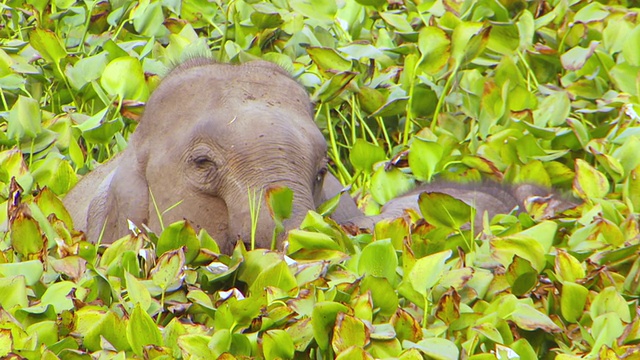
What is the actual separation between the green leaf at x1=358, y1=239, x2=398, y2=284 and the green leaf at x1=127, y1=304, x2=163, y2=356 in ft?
2.04

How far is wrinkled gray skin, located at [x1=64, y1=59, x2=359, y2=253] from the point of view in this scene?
158 inches

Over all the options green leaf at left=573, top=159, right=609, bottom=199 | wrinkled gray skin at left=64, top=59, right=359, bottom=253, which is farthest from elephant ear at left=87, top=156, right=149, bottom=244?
green leaf at left=573, top=159, right=609, bottom=199

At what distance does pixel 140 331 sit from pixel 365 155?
87.3 inches

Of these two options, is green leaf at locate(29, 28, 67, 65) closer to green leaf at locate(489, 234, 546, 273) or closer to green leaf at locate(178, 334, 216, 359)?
green leaf at locate(489, 234, 546, 273)

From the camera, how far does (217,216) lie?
4.16 metres

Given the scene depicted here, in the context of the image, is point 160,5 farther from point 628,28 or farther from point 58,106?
point 628,28

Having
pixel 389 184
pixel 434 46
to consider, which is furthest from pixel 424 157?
pixel 434 46

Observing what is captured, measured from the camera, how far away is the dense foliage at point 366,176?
3.09 meters

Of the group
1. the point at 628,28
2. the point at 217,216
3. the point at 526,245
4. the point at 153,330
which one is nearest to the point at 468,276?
the point at 526,245

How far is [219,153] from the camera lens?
4113mm

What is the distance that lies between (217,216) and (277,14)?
177 cm

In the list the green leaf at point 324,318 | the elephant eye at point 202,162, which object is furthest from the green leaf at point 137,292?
the elephant eye at point 202,162

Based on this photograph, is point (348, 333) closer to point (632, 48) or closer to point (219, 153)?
point (219, 153)

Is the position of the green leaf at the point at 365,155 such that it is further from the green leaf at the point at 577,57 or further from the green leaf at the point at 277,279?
the green leaf at the point at 277,279
